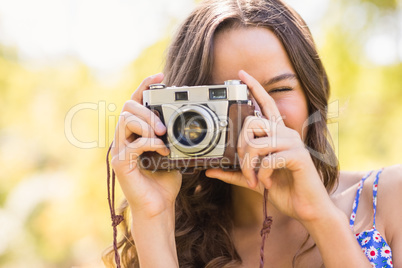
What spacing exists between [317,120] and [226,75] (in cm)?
37

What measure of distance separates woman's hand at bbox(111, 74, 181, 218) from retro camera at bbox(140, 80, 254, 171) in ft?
0.15

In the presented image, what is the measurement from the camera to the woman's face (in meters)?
1.76

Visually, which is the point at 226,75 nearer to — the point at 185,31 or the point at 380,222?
the point at 185,31

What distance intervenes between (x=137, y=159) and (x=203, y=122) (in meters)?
0.26

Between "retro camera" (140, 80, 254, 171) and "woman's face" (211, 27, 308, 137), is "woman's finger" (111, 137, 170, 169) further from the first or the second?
"woman's face" (211, 27, 308, 137)

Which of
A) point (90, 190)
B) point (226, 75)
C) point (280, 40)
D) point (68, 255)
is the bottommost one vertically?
point (68, 255)

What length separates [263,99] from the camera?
1617 millimetres

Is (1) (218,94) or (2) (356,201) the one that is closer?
(1) (218,94)

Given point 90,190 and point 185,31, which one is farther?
point 90,190

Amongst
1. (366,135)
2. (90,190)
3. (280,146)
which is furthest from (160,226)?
(366,135)

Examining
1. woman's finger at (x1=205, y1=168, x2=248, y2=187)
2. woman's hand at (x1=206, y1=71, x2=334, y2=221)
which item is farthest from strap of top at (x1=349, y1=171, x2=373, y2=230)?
woman's finger at (x1=205, y1=168, x2=248, y2=187)

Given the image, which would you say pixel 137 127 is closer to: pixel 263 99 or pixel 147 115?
pixel 147 115

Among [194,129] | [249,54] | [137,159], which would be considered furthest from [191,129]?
[249,54]

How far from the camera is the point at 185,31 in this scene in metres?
2.03
